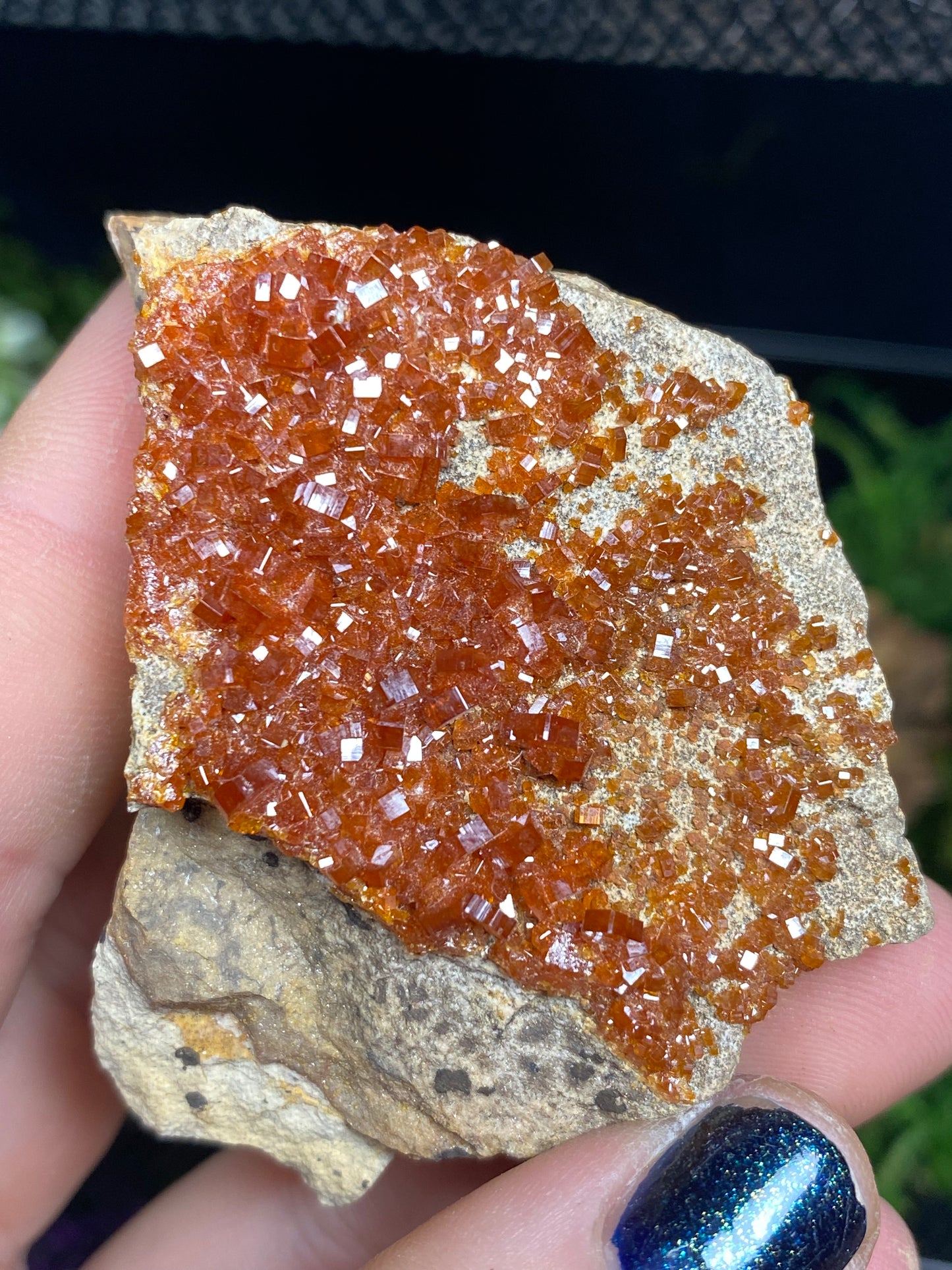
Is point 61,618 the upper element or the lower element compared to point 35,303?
lower

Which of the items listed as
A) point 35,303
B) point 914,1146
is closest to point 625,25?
point 35,303

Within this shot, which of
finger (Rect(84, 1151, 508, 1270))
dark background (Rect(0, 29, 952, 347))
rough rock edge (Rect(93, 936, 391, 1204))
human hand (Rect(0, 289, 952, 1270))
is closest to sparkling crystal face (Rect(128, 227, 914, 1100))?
human hand (Rect(0, 289, 952, 1270))

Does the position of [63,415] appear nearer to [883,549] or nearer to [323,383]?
[323,383]

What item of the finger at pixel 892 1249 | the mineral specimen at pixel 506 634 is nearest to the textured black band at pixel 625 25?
the mineral specimen at pixel 506 634

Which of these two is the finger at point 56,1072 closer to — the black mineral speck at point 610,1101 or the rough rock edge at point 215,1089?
the rough rock edge at point 215,1089

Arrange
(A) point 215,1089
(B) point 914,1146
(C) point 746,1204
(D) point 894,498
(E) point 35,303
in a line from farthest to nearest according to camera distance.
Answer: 1. (E) point 35,303
2. (D) point 894,498
3. (B) point 914,1146
4. (A) point 215,1089
5. (C) point 746,1204

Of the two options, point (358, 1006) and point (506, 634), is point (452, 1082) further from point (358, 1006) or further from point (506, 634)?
point (506, 634)

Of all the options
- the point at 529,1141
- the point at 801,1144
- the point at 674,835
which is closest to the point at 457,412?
the point at 674,835
